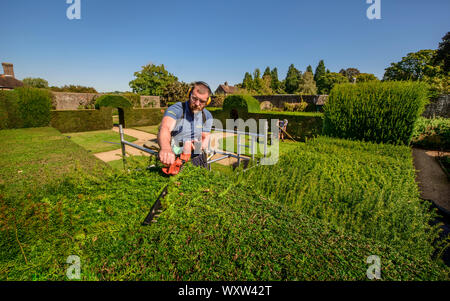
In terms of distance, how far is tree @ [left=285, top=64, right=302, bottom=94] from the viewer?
202ft

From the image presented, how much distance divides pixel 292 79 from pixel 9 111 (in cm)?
6517

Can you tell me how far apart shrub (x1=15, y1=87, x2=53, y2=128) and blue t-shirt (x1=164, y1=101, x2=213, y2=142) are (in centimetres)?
1504

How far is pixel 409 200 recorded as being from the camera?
314cm

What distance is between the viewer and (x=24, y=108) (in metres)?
11.9

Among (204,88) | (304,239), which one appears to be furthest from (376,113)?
(304,239)

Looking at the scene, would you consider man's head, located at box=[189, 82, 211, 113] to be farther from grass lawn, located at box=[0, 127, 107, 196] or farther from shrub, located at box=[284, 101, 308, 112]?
shrub, located at box=[284, 101, 308, 112]

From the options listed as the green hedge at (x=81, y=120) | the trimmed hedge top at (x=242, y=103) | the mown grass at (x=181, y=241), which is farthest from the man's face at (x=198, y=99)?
A: the green hedge at (x=81, y=120)

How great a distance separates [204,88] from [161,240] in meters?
1.98

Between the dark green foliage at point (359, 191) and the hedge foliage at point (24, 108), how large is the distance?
51.1 ft

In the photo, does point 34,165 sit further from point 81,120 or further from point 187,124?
point 81,120

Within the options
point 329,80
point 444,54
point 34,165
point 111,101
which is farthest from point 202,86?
point 329,80

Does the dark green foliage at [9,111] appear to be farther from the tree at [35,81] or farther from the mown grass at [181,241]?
the tree at [35,81]

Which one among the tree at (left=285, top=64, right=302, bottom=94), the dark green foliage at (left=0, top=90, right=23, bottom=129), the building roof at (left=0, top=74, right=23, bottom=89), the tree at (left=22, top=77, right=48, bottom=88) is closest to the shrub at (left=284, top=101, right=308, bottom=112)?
the dark green foliage at (left=0, top=90, right=23, bottom=129)

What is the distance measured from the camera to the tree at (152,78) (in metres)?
49.5
